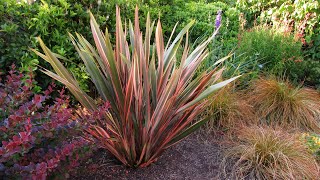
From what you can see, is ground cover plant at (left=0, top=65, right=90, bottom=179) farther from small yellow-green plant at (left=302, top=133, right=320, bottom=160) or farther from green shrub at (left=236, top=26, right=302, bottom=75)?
green shrub at (left=236, top=26, right=302, bottom=75)

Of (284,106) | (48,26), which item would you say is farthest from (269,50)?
(48,26)

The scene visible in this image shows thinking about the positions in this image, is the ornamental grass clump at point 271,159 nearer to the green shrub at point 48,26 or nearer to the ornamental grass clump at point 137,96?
the ornamental grass clump at point 137,96

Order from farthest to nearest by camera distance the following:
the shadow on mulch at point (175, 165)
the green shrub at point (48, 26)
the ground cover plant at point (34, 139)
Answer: the green shrub at point (48, 26) → the shadow on mulch at point (175, 165) → the ground cover plant at point (34, 139)

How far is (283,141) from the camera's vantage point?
279 cm

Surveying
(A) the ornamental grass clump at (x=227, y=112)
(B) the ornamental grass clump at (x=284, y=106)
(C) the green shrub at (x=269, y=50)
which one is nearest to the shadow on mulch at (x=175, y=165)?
(A) the ornamental grass clump at (x=227, y=112)

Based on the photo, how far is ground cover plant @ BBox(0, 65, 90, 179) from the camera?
59.7 inches

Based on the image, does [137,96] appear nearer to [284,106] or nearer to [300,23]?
[284,106]

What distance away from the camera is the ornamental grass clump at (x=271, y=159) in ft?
8.41

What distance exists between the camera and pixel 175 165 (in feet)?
8.55

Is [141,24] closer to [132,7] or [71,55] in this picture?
[132,7]

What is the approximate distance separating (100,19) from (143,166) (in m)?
1.69

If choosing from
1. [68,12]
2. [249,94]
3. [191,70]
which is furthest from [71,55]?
[249,94]

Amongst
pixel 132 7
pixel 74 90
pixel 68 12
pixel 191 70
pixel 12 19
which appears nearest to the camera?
pixel 74 90

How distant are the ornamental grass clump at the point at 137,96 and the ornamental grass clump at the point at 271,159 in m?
0.62
